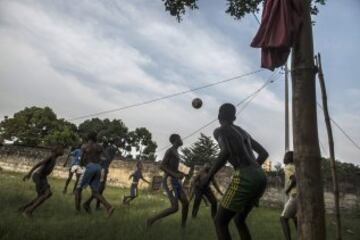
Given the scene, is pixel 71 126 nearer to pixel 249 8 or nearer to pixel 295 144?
pixel 249 8

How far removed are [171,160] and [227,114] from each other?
329 cm

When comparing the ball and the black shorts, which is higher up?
Answer: the ball

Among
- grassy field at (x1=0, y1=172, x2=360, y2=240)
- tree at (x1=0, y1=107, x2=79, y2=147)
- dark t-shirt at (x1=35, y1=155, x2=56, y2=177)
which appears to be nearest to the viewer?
grassy field at (x1=0, y1=172, x2=360, y2=240)

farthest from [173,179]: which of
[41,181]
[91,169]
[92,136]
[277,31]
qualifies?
[277,31]

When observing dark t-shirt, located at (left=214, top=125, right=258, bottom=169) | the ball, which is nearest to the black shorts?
dark t-shirt, located at (left=214, top=125, right=258, bottom=169)

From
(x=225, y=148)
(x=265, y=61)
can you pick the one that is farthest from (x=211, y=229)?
(x=265, y=61)

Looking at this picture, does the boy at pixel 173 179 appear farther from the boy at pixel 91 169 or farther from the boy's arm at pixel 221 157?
the boy's arm at pixel 221 157

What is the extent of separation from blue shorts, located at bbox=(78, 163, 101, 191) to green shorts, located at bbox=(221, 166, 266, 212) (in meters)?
4.96

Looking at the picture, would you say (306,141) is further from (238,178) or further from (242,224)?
(242,224)

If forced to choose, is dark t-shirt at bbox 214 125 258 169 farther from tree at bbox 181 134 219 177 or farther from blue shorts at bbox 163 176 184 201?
tree at bbox 181 134 219 177

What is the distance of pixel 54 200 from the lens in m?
10.9

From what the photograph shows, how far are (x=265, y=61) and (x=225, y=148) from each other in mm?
1074

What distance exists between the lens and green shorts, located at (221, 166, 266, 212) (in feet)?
15.9

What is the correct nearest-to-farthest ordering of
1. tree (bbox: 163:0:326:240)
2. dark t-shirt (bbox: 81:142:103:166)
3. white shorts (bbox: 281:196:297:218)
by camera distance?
tree (bbox: 163:0:326:240), white shorts (bbox: 281:196:297:218), dark t-shirt (bbox: 81:142:103:166)
